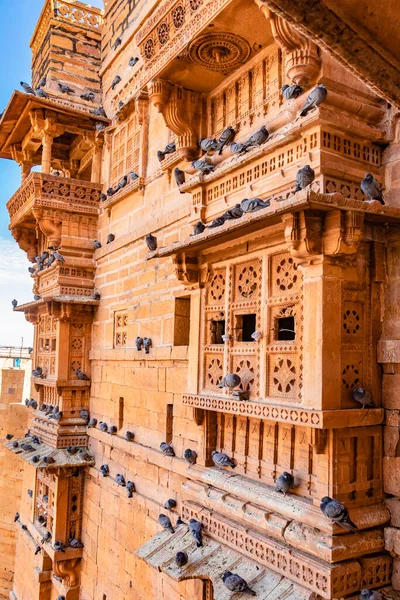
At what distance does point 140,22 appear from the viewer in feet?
25.8

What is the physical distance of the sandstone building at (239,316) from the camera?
3.74 metres

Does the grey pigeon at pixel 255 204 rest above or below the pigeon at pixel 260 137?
below

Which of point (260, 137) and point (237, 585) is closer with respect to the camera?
point (237, 585)

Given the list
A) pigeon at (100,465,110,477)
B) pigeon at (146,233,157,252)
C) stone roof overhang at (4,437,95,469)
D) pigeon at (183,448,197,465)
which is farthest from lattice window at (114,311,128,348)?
pigeon at (183,448,197,465)

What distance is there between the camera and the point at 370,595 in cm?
345

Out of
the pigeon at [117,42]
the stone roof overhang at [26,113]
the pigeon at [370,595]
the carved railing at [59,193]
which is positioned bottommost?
the pigeon at [370,595]

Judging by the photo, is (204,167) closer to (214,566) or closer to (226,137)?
(226,137)

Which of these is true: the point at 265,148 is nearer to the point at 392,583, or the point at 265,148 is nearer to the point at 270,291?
the point at 270,291

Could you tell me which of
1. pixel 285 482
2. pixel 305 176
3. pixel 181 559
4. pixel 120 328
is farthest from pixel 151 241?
pixel 181 559

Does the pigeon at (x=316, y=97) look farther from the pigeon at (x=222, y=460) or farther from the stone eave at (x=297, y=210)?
the pigeon at (x=222, y=460)

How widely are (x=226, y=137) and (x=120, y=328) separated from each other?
384 centimetres

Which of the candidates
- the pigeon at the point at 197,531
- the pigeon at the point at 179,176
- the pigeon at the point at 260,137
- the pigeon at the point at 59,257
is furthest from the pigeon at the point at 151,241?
the pigeon at the point at 197,531

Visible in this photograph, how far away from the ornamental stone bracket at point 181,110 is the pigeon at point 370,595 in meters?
4.60

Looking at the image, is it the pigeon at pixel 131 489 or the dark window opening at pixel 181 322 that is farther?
the pigeon at pixel 131 489
